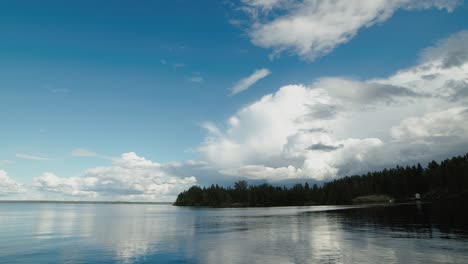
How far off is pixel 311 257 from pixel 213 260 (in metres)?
11.2

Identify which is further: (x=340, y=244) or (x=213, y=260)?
(x=340, y=244)

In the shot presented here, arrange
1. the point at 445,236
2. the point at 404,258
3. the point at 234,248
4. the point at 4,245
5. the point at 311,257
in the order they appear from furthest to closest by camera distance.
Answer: the point at 4,245 → the point at 445,236 → the point at 234,248 → the point at 311,257 → the point at 404,258

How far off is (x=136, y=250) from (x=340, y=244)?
94.6ft

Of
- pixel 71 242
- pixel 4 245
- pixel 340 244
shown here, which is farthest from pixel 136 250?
pixel 340 244

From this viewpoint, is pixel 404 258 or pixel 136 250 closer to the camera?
pixel 404 258

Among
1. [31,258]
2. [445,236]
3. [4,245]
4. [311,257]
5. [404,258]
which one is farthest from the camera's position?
[4,245]

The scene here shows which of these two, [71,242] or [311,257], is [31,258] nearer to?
[71,242]

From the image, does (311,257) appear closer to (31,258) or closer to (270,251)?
(270,251)

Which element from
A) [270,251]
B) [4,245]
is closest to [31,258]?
[4,245]

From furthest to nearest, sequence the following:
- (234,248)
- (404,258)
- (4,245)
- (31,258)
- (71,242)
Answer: (71,242)
(4,245)
(234,248)
(31,258)
(404,258)

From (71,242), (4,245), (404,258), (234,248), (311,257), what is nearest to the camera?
(404,258)

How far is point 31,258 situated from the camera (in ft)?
142

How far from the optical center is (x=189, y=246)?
51500 millimetres

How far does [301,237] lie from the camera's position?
5784cm
